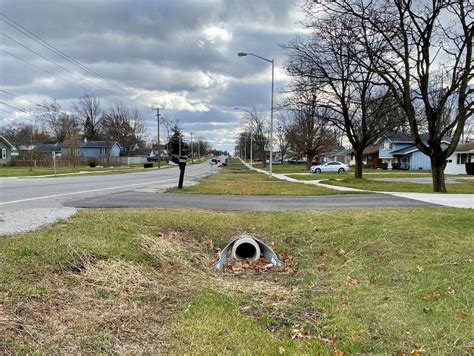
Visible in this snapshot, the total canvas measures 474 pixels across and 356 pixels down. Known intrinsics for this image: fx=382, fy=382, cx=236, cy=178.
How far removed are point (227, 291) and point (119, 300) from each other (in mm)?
1405

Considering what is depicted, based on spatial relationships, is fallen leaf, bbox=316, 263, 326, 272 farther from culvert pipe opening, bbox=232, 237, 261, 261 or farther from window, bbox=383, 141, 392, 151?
window, bbox=383, 141, 392, 151

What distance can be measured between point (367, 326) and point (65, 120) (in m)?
86.8

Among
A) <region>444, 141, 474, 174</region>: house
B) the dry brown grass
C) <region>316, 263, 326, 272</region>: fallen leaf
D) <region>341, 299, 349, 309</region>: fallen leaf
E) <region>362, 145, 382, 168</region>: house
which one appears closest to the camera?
the dry brown grass

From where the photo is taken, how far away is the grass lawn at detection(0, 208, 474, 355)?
11.9 ft

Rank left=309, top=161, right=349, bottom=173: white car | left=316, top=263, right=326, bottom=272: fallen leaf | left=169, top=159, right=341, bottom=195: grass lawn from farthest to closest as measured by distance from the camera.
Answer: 1. left=309, top=161, right=349, bottom=173: white car
2. left=169, top=159, right=341, bottom=195: grass lawn
3. left=316, top=263, right=326, bottom=272: fallen leaf

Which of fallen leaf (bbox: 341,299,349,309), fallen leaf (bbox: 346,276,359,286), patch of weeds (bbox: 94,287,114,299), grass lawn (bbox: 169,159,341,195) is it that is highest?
grass lawn (bbox: 169,159,341,195)

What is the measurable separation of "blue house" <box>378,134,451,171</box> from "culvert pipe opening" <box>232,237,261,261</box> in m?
50.9

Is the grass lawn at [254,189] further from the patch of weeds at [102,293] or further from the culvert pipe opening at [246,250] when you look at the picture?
the patch of weeds at [102,293]

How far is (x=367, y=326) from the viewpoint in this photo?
4.11m

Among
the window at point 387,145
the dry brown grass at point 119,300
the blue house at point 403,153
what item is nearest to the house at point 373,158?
the blue house at point 403,153

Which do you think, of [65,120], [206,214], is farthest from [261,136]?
[206,214]

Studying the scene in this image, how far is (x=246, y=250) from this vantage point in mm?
7336

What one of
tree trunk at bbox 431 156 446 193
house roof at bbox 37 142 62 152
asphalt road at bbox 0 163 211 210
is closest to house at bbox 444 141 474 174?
tree trunk at bbox 431 156 446 193

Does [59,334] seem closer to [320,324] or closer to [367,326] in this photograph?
[320,324]
